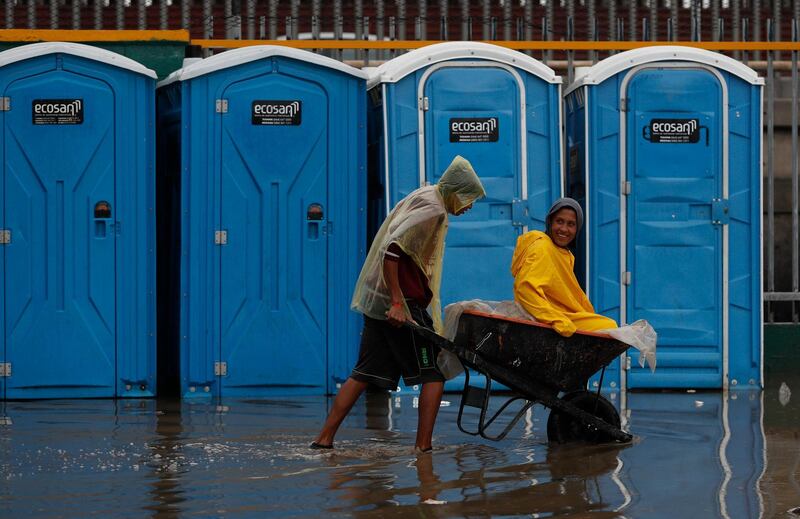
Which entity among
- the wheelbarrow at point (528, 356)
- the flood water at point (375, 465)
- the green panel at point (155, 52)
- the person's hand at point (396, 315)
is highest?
the green panel at point (155, 52)

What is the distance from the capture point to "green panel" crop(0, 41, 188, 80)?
30.8 feet

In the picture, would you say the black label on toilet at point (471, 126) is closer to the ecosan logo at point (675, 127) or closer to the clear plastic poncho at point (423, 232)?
the ecosan logo at point (675, 127)

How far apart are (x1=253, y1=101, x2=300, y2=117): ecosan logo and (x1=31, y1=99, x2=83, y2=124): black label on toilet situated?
1116 millimetres

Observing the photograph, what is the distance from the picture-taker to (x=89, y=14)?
11492 millimetres

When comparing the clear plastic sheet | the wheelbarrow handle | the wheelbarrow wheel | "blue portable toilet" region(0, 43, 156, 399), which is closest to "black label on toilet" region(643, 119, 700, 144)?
the clear plastic sheet

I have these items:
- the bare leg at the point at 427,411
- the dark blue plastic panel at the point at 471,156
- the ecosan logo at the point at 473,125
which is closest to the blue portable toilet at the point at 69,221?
the dark blue plastic panel at the point at 471,156

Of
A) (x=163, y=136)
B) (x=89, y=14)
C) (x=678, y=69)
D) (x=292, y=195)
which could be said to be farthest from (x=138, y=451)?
(x=89, y=14)

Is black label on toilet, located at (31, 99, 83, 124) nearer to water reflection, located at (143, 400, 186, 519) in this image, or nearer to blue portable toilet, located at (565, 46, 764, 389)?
water reflection, located at (143, 400, 186, 519)

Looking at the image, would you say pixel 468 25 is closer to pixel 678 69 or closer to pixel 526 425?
pixel 678 69

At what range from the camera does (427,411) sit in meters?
6.45

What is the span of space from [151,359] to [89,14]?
3.98 m

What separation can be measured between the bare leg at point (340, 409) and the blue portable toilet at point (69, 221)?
2530 mm

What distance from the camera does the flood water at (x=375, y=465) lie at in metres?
5.25

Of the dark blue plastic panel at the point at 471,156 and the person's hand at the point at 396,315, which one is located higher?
the dark blue plastic panel at the point at 471,156
